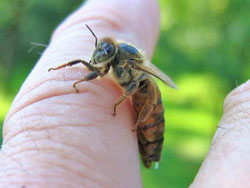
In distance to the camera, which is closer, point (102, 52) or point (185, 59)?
point (102, 52)

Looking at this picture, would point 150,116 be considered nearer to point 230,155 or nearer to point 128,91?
point 128,91

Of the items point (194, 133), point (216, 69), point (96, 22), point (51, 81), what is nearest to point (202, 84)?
point (194, 133)

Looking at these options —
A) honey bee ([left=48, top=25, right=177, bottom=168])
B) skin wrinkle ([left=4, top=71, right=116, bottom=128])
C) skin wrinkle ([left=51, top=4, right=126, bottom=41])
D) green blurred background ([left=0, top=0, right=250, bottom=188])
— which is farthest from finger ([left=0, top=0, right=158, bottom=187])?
green blurred background ([left=0, top=0, right=250, bottom=188])

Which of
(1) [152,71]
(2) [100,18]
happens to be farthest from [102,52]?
(2) [100,18]

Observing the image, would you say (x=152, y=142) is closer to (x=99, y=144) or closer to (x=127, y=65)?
(x=127, y=65)

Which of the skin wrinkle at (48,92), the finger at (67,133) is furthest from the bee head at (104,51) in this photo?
the skin wrinkle at (48,92)

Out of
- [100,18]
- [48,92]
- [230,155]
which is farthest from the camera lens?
[100,18]
